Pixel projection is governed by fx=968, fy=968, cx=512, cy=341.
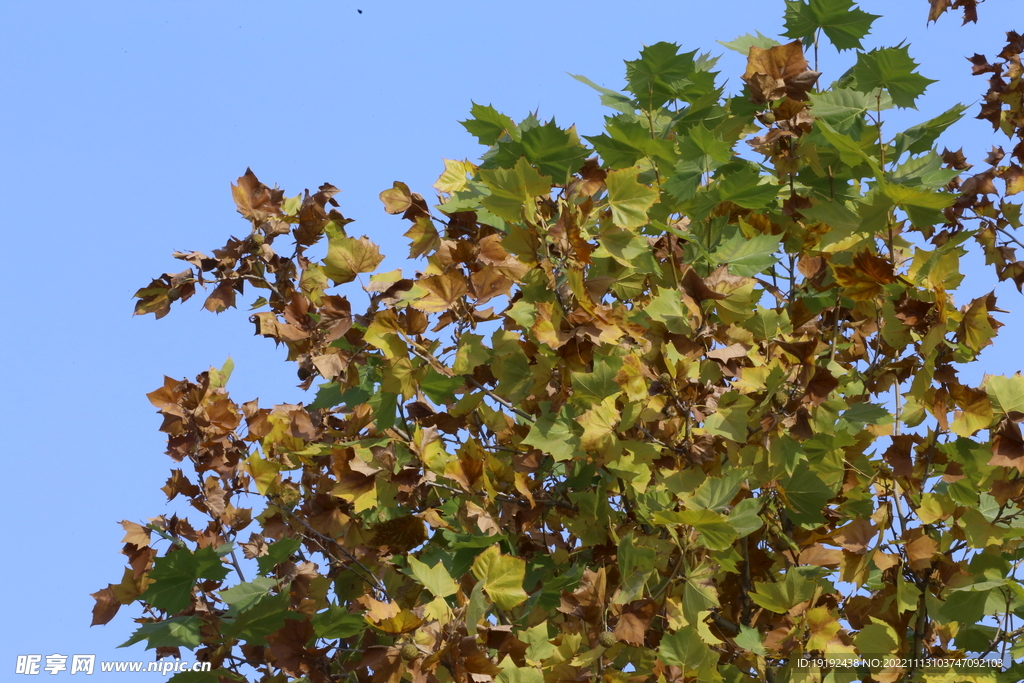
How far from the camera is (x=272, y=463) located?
3.66m

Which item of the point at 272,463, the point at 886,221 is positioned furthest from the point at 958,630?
the point at 272,463

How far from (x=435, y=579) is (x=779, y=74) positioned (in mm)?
2013

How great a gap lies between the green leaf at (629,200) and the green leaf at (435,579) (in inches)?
45.8

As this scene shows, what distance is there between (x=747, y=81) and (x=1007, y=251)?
6.70 ft

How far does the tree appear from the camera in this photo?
2.76 meters

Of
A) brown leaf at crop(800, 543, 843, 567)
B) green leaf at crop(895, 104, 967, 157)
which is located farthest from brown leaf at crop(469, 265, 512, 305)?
green leaf at crop(895, 104, 967, 157)

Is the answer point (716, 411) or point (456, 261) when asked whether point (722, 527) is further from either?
point (456, 261)

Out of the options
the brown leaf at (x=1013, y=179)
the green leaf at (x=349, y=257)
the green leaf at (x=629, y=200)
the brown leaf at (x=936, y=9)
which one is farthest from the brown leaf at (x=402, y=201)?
the brown leaf at (x=1013, y=179)

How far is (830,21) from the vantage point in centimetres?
348

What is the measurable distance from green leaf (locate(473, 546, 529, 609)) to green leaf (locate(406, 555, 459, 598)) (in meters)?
0.09

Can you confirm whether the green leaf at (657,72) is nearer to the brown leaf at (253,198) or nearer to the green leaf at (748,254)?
the green leaf at (748,254)

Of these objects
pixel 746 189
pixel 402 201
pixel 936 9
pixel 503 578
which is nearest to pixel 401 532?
pixel 503 578

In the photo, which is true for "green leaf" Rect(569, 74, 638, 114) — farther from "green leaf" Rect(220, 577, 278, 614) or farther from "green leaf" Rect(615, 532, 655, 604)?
"green leaf" Rect(220, 577, 278, 614)

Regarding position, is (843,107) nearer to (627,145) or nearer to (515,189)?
(627,145)
